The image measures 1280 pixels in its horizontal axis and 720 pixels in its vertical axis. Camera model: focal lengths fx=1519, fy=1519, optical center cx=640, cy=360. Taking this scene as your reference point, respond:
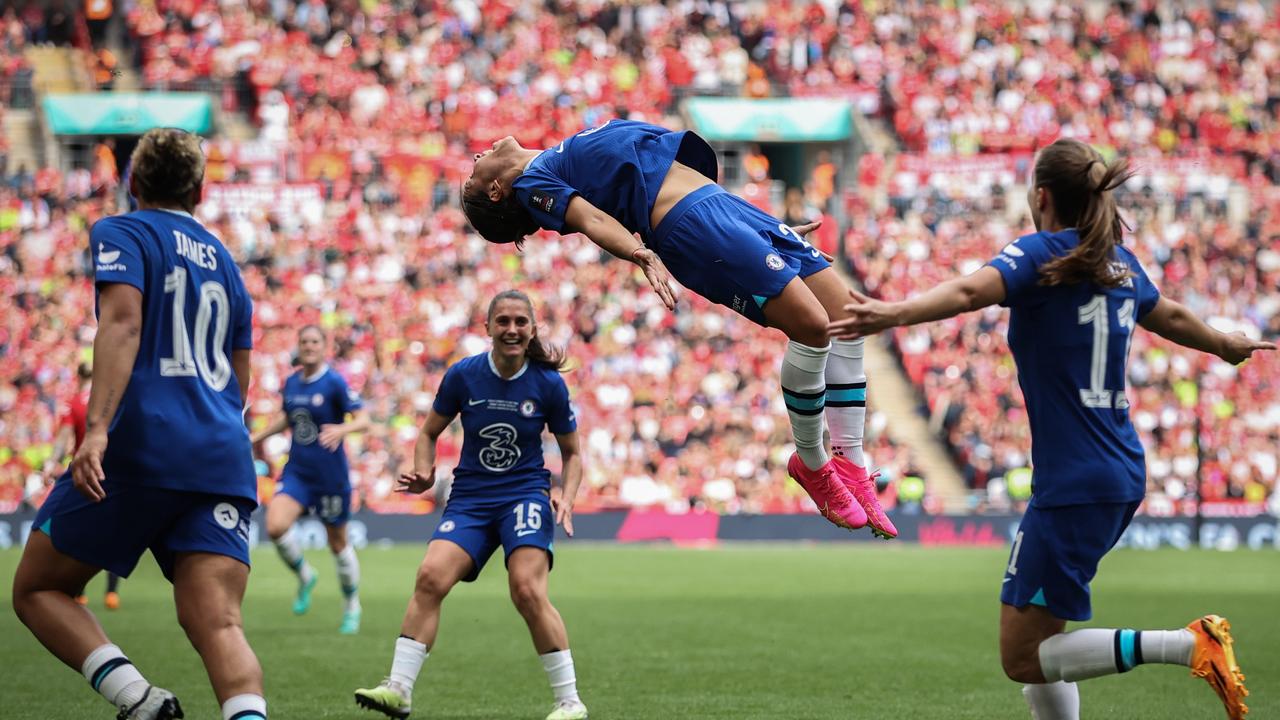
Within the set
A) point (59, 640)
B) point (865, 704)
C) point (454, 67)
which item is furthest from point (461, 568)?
point (454, 67)

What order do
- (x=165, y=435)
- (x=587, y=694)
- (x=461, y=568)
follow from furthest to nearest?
(x=587, y=694) < (x=461, y=568) < (x=165, y=435)

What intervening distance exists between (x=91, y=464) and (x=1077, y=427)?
3762mm

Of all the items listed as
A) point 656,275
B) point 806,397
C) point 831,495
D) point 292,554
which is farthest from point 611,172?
point 292,554

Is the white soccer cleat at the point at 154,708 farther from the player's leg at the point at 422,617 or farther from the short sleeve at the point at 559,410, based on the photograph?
the short sleeve at the point at 559,410

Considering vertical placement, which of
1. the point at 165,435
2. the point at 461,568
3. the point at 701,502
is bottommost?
the point at 701,502

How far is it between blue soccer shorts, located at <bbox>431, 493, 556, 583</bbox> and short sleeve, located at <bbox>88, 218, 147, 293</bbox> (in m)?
3.65

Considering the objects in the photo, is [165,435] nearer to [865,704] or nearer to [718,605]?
[865,704]

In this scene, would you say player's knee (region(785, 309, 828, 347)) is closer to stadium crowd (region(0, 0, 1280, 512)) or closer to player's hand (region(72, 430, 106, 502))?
player's hand (region(72, 430, 106, 502))

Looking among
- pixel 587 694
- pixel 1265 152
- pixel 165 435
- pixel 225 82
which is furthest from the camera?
pixel 1265 152

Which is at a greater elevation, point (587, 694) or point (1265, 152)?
point (1265, 152)

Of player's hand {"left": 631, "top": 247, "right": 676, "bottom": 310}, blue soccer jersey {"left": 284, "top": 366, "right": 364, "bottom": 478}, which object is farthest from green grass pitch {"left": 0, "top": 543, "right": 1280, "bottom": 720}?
player's hand {"left": 631, "top": 247, "right": 676, "bottom": 310}

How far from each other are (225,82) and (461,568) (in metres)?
25.4

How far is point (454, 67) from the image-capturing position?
1294 inches

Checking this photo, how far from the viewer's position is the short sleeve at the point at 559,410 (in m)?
9.40
